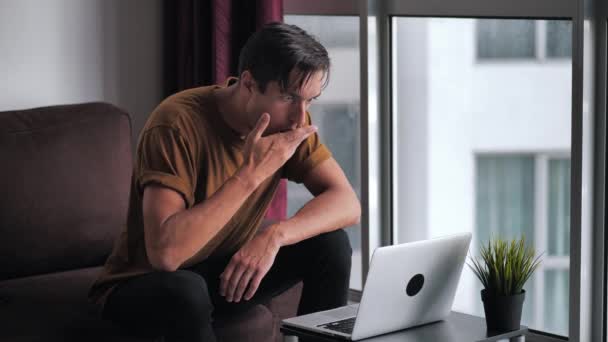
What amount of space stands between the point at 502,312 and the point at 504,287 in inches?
2.3

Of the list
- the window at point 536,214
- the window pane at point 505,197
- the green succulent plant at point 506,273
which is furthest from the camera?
the window pane at point 505,197

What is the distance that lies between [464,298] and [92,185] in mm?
1316

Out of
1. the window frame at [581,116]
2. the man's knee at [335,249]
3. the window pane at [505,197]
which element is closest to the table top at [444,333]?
the man's knee at [335,249]

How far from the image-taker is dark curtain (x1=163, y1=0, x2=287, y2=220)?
3.02 metres

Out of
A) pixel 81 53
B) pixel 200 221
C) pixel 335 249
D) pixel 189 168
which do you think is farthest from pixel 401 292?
pixel 81 53

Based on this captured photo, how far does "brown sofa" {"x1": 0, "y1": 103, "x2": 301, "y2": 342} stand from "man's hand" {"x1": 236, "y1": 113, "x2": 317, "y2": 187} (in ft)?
1.29

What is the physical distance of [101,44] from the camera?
307 cm

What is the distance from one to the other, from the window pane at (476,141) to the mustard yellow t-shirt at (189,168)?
814mm

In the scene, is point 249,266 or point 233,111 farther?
point 233,111

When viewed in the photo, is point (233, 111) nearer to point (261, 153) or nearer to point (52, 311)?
point (261, 153)

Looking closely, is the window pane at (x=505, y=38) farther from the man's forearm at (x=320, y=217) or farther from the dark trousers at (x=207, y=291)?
the dark trousers at (x=207, y=291)

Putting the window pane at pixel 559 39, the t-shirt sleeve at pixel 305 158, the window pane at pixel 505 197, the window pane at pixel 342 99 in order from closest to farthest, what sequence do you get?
the t-shirt sleeve at pixel 305 158 → the window pane at pixel 559 39 → the window pane at pixel 505 197 → the window pane at pixel 342 99

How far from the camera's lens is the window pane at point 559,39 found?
252cm

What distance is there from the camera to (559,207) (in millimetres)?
2646
